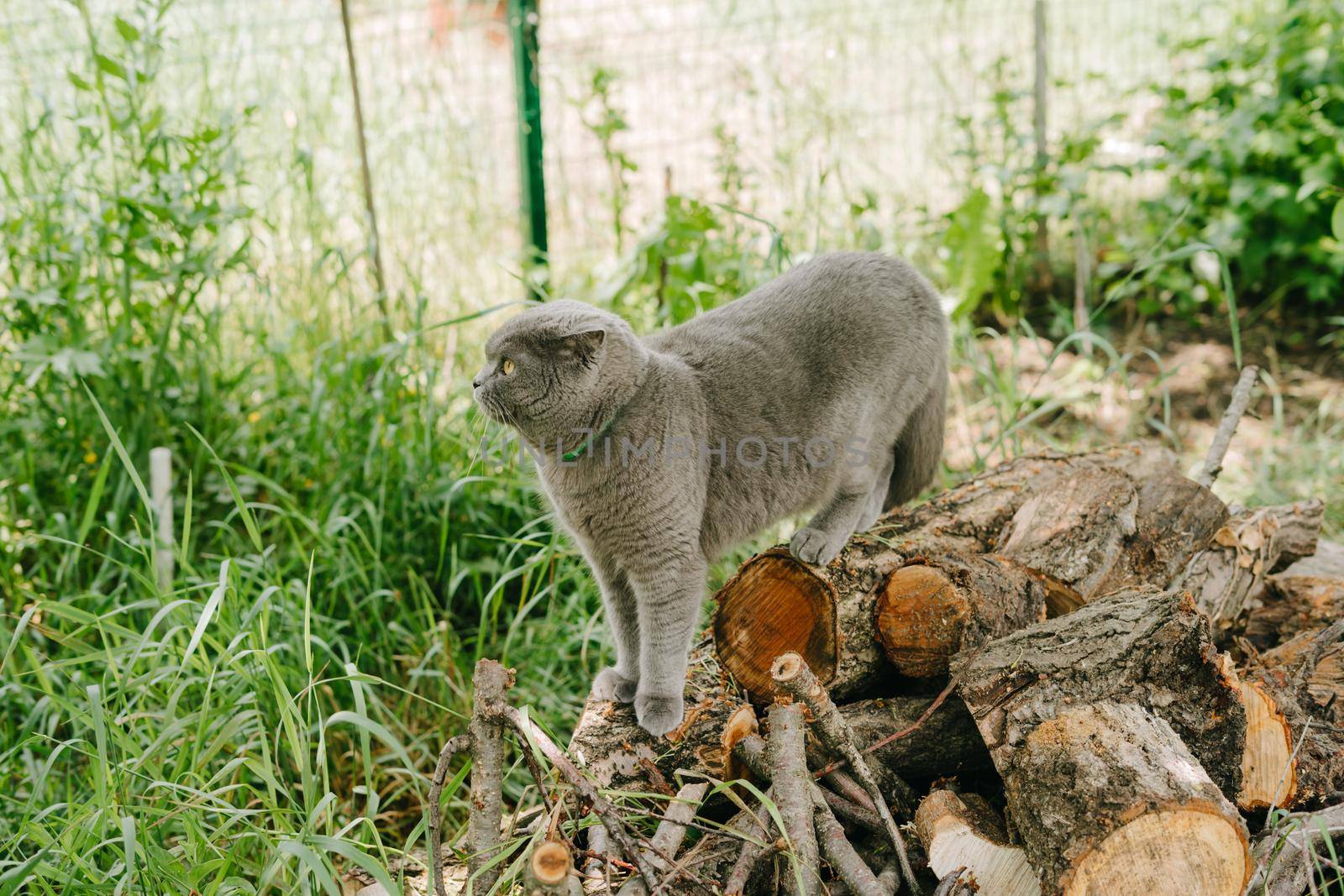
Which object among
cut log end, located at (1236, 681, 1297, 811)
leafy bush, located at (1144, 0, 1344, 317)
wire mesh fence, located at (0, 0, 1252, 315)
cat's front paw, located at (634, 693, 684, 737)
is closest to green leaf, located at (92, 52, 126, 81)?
wire mesh fence, located at (0, 0, 1252, 315)

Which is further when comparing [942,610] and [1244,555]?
[1244,555]

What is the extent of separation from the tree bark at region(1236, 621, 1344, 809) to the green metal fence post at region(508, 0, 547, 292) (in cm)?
298

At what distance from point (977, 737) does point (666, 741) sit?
56 centimetres

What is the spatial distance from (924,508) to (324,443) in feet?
5.51

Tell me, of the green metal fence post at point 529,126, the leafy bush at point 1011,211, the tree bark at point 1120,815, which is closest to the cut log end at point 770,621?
the tree bark at point 1120,815

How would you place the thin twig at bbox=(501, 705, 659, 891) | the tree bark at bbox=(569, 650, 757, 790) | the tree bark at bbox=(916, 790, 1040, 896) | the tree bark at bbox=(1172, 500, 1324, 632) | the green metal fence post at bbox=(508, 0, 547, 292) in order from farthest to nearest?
1. the green metal fence post at bbox=(508, 0, 547, 292)
2. the tree bark at bbox=(1172, 500, 1324, 632)
3. the tree bark at bbox=(569, 650, 757, 790)
4. the tree bark at bbox=(916, 790, 1040, 896)
5. the thin twig at bbox=(501, 705, 659, 891)

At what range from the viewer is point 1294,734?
1.76 metres

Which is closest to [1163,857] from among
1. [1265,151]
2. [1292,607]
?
[1292,607]

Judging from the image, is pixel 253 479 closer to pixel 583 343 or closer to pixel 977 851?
pixel 583 343

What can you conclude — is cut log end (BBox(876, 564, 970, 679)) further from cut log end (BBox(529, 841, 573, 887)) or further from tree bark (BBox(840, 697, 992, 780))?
cut log end (BBox(529, 841, 573, 887))

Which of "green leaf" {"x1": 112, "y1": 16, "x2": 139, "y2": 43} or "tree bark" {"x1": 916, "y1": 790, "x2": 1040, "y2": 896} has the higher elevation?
"green leaf" {"x1": 112, "y1": 16, "x2": 139, "y2": 43}

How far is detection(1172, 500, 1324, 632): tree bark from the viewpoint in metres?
2.20

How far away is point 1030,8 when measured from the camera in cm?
480

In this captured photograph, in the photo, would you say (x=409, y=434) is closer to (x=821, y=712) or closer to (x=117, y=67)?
(x=117, y=67)
